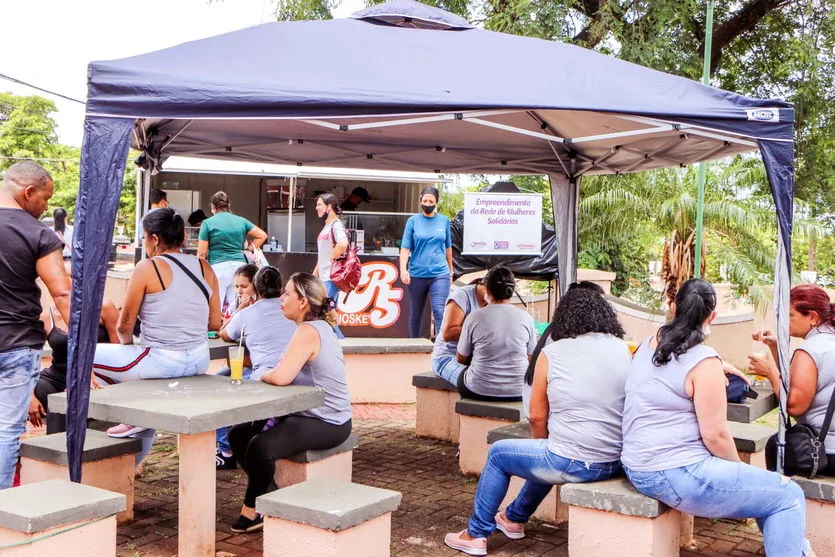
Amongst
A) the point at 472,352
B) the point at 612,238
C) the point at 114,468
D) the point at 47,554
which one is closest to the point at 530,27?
the point at 612,238

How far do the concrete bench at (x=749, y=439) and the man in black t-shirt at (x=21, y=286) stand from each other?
3.60 meters

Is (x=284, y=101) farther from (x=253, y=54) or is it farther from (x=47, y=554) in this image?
(x=47, y=554)

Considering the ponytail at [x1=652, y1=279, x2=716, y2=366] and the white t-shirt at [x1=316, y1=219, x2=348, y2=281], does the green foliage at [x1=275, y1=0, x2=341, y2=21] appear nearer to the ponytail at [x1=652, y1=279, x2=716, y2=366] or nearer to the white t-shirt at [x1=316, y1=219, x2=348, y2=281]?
the white t-shirt at [x1=316, y1=219, x2=348, y2=281]

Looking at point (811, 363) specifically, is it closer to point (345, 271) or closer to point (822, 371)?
point (822, 371)

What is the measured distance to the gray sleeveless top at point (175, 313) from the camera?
4.50 m

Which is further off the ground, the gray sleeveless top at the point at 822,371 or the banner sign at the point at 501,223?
the banner sign at the point at 501,223

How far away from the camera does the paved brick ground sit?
14.0ft

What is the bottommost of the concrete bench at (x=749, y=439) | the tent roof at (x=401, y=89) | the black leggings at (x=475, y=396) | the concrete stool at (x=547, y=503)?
the concrete stool at (x=547, y=503)

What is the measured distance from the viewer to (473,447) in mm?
5562

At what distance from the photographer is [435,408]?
21.8 feet

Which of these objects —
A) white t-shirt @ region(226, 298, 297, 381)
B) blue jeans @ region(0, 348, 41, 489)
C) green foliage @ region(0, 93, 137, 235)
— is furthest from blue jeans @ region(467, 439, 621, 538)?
green foliage @ region(0, 93, 137, 235)

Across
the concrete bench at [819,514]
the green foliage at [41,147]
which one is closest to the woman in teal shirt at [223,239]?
the concrete bench at [819,514]

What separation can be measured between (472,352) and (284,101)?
2352 mm

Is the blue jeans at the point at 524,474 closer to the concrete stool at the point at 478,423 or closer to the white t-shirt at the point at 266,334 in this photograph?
the concrete stool at the point at 478,423
